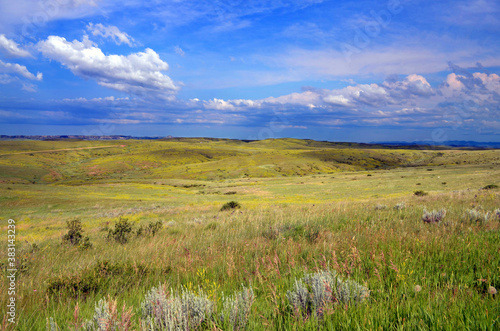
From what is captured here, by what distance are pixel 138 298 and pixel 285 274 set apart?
6.36 ft

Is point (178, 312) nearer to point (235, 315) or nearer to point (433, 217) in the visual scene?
point (235, 315)

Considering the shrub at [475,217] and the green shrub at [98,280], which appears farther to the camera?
the shrub at [475,217]

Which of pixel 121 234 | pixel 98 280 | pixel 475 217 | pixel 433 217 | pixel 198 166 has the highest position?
pixel 475 217

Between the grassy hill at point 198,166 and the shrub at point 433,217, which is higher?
the shrub at point 433,217

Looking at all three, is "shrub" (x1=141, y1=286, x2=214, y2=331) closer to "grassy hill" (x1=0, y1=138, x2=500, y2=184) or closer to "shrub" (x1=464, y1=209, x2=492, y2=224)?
"shrub" (x1=464, y1=209, x2=492, y2=224)

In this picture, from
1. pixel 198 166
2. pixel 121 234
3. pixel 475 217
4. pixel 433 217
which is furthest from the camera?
pixel 198 166

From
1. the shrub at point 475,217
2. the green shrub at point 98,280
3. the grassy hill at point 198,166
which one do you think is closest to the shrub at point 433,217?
the shrub at point 475,217

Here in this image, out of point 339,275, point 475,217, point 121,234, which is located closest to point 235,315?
point 339,275

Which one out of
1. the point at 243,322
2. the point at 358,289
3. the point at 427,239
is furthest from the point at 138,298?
the point at 427,239

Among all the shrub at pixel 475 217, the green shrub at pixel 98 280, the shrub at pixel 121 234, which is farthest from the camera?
the shrub at pixel 121 234

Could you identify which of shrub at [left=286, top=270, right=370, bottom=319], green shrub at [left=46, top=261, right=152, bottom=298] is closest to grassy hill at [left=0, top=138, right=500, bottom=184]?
green shrub at [left=46, top=261, right=152, bottom=298]

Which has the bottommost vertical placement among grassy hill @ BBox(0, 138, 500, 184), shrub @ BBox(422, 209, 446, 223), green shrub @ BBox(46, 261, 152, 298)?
grassy hill @ BBox(0, 138, 500, 184)

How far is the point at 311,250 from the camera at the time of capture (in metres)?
4.48

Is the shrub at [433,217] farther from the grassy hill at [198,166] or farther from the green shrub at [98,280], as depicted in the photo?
the grassy hill at [198,166]
